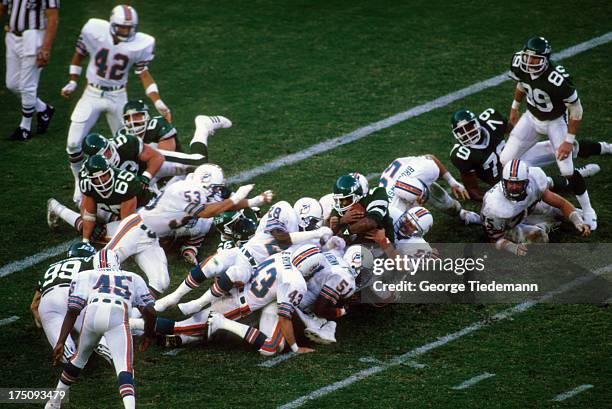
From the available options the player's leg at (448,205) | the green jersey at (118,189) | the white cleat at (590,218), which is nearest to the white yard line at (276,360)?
the green jersey at (118,189)

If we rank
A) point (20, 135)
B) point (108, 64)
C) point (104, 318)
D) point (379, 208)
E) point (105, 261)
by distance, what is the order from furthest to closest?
point (20, 135)
point (108, 64)
point (379, 208)
point (105, 261)
point (104, 318)

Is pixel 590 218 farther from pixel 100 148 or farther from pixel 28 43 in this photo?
pixel 28 43

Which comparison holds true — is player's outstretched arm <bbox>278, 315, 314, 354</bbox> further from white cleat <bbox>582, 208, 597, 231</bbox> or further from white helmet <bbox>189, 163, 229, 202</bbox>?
white cleat <bbox>582, 208, 597, 231</bbox>

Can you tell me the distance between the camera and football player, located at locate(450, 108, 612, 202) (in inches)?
376

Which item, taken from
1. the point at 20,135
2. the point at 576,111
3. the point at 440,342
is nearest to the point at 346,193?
the point at 440,342

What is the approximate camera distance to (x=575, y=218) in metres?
8.80

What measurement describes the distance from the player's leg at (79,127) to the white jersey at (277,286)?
284cm

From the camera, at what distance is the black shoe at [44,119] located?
456 inches

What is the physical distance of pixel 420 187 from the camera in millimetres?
8945

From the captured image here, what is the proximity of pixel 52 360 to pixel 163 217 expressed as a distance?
163cm

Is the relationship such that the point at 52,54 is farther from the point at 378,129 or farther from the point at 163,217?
the point at 163,217

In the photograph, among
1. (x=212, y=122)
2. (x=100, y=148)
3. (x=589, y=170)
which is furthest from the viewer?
(x=212, y=122)

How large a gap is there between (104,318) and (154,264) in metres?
1.64

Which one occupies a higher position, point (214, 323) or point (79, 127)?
point (79, 127)
